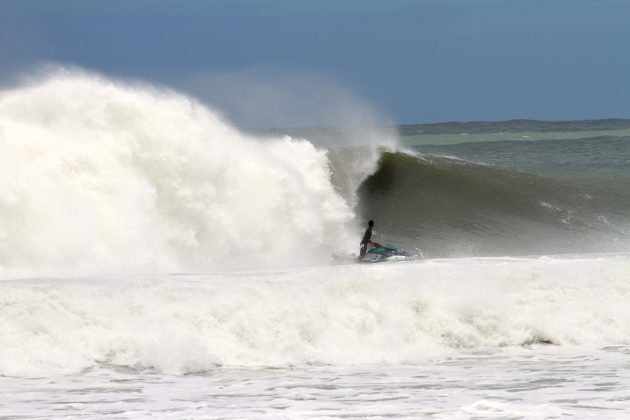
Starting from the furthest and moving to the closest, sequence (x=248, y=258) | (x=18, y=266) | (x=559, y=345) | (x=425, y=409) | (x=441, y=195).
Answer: (x=441, y=195), (x=248, y=258), (x=18, y=266), (x=559, y=345), (x=425, y=409)

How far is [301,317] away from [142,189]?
6.30 meters

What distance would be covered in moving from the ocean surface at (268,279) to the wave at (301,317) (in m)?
0.03

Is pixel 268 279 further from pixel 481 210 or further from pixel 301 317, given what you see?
pixel 481 210

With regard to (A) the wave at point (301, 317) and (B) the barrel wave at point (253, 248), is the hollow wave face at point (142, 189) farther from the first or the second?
(A) the wave at point (301, 317)

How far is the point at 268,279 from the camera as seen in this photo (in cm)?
1348

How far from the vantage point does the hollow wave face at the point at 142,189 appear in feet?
50.4

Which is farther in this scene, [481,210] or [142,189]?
[481,210]

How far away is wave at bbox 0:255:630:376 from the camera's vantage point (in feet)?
33.9

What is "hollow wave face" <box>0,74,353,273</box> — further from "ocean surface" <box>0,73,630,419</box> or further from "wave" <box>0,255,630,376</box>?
"wave" <box>0,255,630,376</box>

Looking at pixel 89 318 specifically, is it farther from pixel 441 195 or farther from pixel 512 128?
pixel 512 128

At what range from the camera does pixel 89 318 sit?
35.5ft

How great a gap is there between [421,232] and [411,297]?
30.4ft

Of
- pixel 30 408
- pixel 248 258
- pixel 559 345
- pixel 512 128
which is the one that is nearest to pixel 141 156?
pixel 248 258

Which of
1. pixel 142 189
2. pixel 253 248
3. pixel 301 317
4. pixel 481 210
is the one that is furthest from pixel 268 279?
pixel 481 210
